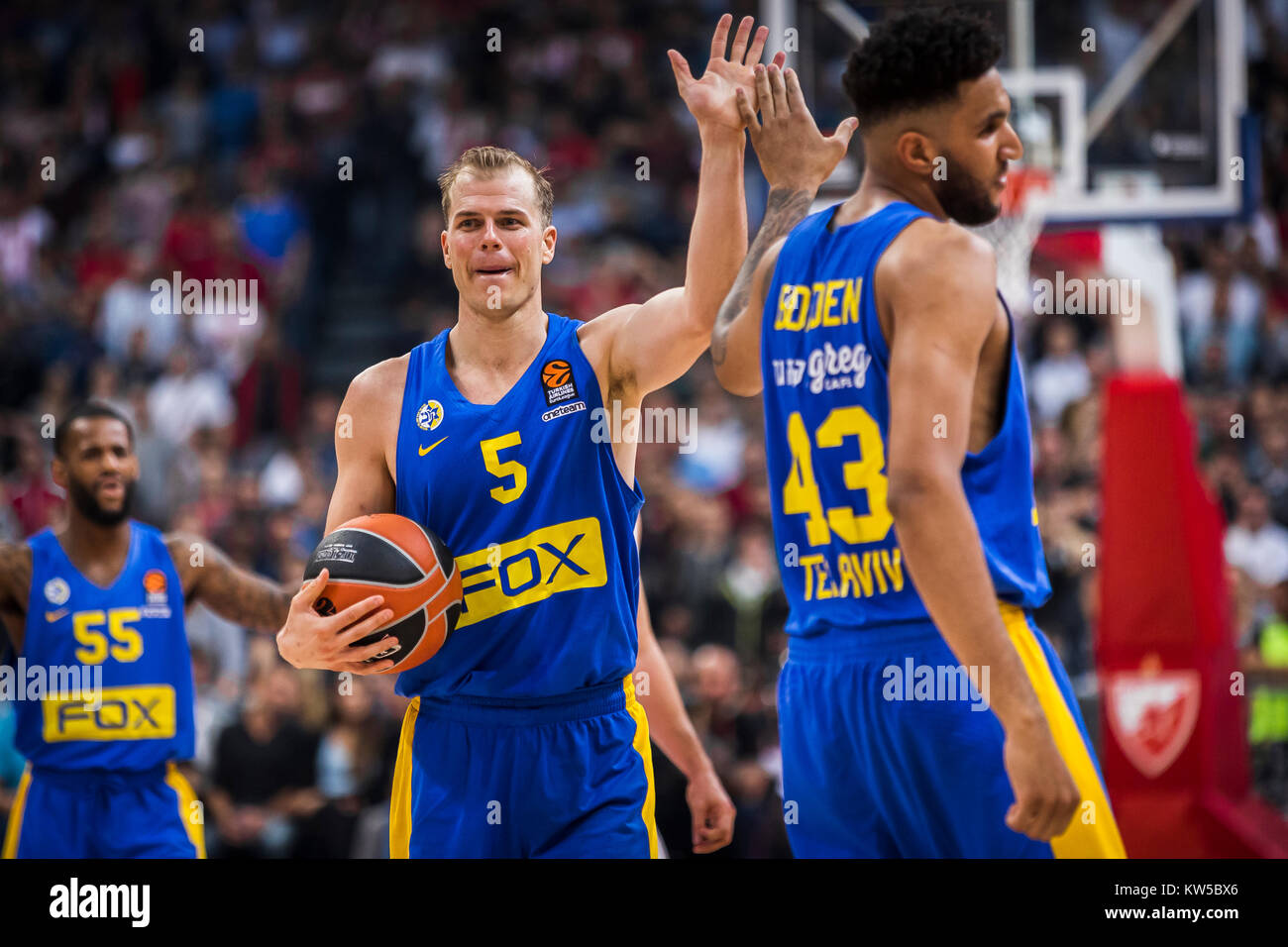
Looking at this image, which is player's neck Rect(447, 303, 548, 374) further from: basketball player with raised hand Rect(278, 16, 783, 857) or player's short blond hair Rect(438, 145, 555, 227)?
player's short blond hair Rect(438, 145, 555, 227)

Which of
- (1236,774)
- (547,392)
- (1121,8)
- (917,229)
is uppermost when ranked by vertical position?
(1121,8)

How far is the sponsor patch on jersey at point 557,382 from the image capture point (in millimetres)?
3986

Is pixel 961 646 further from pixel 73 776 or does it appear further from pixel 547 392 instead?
pixel 73 776

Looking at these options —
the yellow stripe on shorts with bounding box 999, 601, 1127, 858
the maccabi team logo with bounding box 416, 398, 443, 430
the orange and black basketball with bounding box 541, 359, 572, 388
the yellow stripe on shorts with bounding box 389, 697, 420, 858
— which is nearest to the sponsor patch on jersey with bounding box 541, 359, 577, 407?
the orange and black basketball with bounding box 541, 359, 572, 388

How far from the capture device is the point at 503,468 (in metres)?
3.92

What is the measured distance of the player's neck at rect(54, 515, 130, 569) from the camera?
5527mm

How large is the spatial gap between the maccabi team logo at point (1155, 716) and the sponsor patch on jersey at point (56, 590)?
4298 millimetres

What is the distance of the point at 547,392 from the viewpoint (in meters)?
3.99

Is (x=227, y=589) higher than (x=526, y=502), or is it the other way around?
(x=526, y=502)

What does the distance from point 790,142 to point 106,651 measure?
10.6 ft

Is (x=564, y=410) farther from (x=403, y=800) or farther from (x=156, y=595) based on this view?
(x=156, y=595)

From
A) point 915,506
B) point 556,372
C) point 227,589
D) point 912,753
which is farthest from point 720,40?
point 227,589

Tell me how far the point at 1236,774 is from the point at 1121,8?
5.14m
